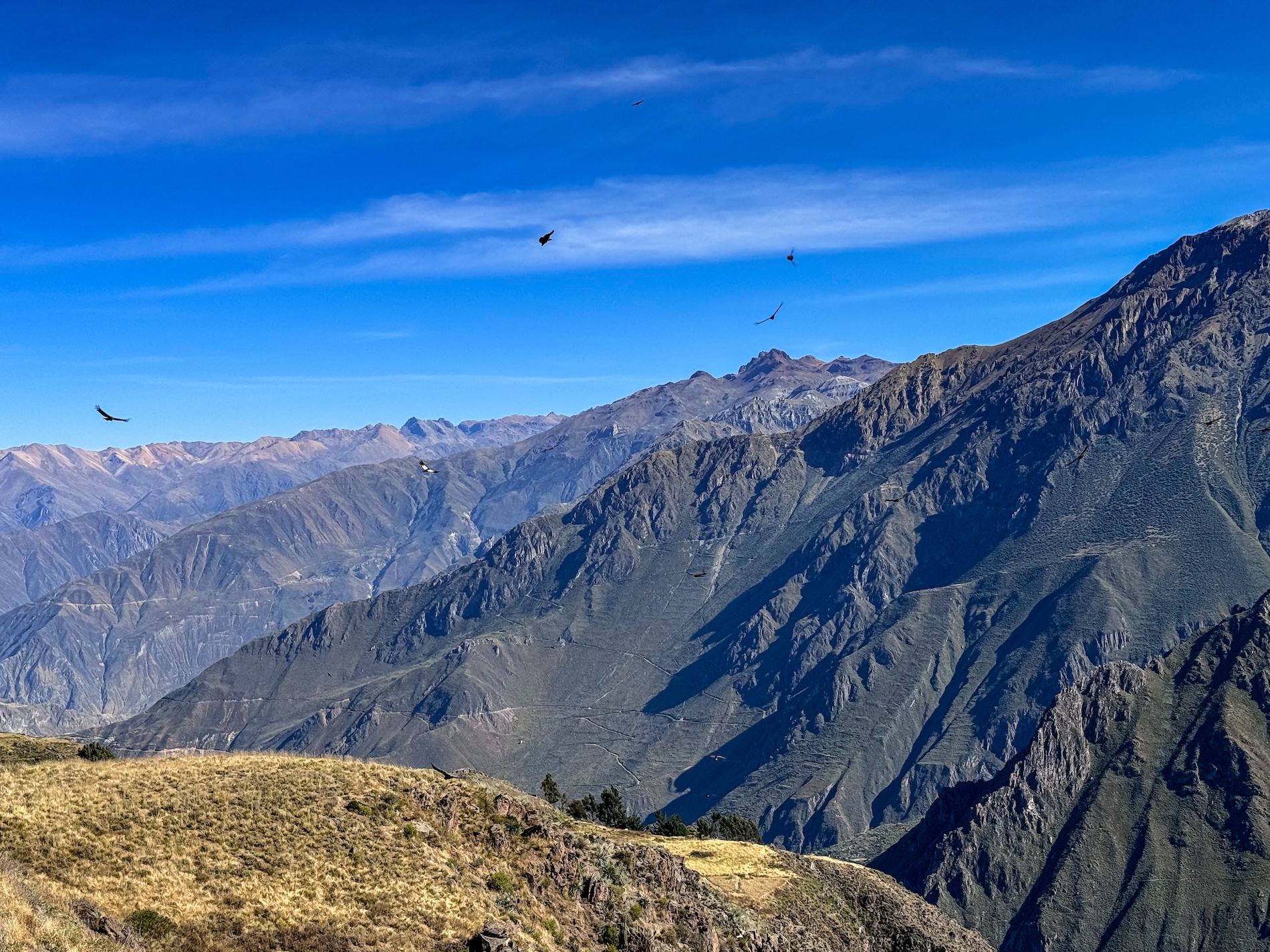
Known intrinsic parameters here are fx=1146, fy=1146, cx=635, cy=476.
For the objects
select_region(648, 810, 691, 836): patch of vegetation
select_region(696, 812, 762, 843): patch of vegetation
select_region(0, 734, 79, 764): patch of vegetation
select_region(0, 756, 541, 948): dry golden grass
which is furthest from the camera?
select_region(696, 812, 762, 843): patch of vegetation

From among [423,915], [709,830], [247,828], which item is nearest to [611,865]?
[423,915]

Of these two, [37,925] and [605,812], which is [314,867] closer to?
[37,925]

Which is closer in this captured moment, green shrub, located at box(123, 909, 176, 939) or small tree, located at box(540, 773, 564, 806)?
green shrub, located at box(123, 909, 176, 939)

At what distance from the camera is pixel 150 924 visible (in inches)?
2132

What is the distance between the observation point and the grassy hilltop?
56.1 metres

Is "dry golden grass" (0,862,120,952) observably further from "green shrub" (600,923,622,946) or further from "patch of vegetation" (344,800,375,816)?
"green shrub" (600,923,622,946)

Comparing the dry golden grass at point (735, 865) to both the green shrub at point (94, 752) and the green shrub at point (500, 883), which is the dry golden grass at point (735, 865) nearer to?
the green shrub at point (500, 883)

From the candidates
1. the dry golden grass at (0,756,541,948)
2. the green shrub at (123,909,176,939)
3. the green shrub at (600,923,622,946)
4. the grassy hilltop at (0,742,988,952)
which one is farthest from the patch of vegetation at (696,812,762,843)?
the green shrub at (123,909,176,939)

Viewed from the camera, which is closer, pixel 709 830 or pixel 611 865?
pixel 611 865

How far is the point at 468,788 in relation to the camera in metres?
78.9

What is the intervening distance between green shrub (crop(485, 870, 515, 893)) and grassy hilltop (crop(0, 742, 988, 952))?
0.08 meters

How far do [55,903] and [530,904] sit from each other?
2770cm

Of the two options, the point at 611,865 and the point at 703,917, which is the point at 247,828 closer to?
the point at 611,865

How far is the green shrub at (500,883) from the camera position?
68.6m
